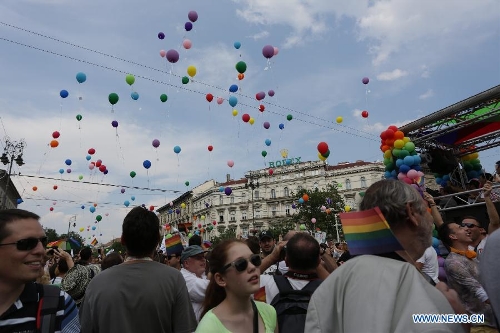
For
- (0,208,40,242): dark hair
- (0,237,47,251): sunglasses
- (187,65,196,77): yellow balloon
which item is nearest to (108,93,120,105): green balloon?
(187,65,196,77): yellow balloon

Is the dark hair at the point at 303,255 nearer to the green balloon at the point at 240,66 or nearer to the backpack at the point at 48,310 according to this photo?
the backpack at the point at 48,310

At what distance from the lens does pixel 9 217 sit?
6.20 feet

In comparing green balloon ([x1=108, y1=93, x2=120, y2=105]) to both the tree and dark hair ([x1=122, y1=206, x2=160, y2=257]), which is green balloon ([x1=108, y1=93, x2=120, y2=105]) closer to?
dark hair ([x1=122, y1=206, x2=160, y2=257])

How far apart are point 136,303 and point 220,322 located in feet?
2.21

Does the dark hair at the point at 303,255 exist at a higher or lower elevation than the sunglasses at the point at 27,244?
lower

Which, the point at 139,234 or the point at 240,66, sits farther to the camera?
the point at 240,66

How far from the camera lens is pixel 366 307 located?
1188 mm

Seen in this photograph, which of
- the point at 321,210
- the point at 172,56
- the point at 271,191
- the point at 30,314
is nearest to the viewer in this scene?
the point at 30,314

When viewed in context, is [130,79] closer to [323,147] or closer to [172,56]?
[172,56]

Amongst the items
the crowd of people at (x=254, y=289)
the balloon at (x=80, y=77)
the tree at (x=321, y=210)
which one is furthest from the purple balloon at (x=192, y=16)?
the tree at (x=321, y=210)

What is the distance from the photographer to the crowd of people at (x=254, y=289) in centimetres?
120

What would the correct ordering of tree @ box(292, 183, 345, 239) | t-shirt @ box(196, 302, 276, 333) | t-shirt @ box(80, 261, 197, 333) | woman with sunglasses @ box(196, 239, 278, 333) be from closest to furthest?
t-shirt @ box(196, 302, 276, 333), woman with sunglasses @ box(196, 239, 278, 333), t-shirt @ box(80, 261, 197, 333), tree @ box(292, 183, 345, 239)

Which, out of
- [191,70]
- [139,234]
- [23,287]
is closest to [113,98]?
[191,70]

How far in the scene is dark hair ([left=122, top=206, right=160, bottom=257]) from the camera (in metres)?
2.53
